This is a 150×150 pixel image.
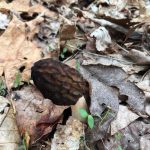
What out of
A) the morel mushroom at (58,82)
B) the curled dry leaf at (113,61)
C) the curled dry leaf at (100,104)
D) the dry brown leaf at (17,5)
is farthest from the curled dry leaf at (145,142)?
the dry brown leaf at (17,5)

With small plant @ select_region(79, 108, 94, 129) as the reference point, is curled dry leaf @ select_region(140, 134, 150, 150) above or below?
below

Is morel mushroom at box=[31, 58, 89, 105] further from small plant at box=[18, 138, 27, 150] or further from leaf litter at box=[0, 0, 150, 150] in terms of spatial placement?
small plant at box=[18, 138, 27, 150]

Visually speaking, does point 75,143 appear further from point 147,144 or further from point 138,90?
point 138,90

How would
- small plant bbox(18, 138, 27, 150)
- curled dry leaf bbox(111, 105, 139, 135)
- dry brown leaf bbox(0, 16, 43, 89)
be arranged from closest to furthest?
1. small plant bbox(18, 138, 27, 150)
2. curled dry leaf bbox(111, 105, 139, 135)
3. dry brown leaf bbox(0, 16, 43, 89)

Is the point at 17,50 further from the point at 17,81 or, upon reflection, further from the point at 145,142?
the point at 145,142

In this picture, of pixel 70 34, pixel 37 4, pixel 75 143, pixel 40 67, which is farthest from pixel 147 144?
pixel 37 4

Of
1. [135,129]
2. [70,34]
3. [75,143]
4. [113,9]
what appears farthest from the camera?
[113,9]

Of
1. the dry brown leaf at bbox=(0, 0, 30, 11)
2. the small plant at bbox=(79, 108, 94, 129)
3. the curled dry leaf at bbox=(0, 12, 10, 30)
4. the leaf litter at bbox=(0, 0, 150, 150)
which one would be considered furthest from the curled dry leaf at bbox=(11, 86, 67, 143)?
the dry brown leaf at bbox=(0, 0, 30, 11)

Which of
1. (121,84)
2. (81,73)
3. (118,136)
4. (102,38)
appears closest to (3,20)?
(102,38)
